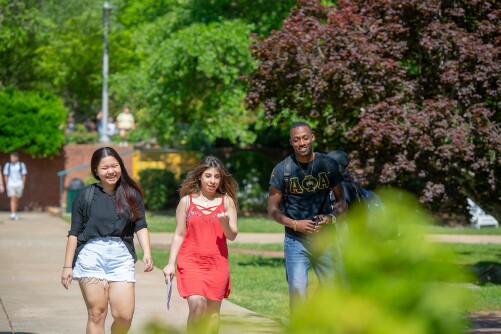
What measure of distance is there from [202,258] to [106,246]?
725 millimetres

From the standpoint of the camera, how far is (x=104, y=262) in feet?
22.2

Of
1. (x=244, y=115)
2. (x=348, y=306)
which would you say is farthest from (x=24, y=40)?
(x=348, y=306)

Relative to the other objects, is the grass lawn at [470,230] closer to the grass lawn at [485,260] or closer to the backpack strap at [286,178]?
the grass lawn at [485,260]

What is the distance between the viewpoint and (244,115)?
1157 inches

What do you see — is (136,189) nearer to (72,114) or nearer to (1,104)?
(1,104)

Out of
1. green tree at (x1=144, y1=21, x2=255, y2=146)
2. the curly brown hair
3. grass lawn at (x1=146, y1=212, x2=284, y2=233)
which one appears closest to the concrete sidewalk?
the curly brown hair

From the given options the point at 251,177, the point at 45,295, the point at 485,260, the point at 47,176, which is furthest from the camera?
the point at 47,176

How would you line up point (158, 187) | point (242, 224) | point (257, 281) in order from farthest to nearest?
point (158, 187)
point (242, 224)
point (257, 281)

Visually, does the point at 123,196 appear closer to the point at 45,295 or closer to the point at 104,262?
the point at 104,262

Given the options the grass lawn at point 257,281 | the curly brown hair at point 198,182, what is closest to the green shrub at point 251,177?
the grass lawn at point 257,281

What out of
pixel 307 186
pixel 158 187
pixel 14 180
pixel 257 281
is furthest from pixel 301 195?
pixel 158 187

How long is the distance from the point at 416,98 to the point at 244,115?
53.1 feet

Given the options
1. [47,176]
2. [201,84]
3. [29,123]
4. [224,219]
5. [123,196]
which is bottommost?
[47,176]

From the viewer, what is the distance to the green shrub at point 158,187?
31.3 m
